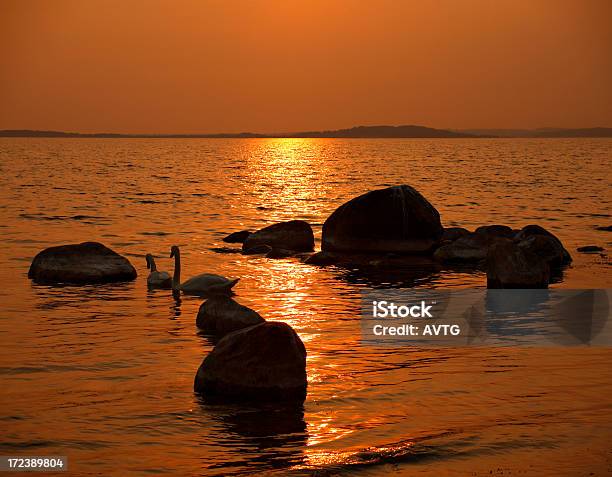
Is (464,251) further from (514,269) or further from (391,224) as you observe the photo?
(514,269)

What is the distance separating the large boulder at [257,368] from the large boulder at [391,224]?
15.9m

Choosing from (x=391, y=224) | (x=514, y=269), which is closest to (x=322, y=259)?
(x=391, y=224)

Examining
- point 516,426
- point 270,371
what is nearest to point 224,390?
point 270,371

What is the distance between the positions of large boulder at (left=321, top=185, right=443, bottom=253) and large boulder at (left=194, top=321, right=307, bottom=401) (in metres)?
15.9

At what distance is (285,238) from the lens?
29547mm

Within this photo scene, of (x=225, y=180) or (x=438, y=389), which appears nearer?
(x=438, y=389)

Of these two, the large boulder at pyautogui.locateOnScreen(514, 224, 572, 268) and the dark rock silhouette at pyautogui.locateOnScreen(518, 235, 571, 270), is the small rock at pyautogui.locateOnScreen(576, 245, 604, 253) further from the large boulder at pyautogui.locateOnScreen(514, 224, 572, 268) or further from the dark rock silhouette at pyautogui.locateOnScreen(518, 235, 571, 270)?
the dark rock silhouette at pyautogui.locateOnScreen(518, 235, 571, 270)

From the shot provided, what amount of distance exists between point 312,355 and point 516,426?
4.25 m

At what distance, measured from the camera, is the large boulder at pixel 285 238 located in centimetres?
2930

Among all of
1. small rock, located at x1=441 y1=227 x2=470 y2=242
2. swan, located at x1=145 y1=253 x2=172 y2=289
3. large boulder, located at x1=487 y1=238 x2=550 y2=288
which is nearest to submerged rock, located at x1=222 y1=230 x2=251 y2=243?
small rock, located at x1=441 y1=227 x2=470 y2=242

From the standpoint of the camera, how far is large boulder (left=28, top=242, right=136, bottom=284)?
21.5m

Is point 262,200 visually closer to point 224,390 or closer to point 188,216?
point 188,216

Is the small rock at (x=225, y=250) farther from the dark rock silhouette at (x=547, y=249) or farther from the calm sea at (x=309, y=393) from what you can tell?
the dark rock silhouette at (x=547, y=249)

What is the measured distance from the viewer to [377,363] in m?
13.7
